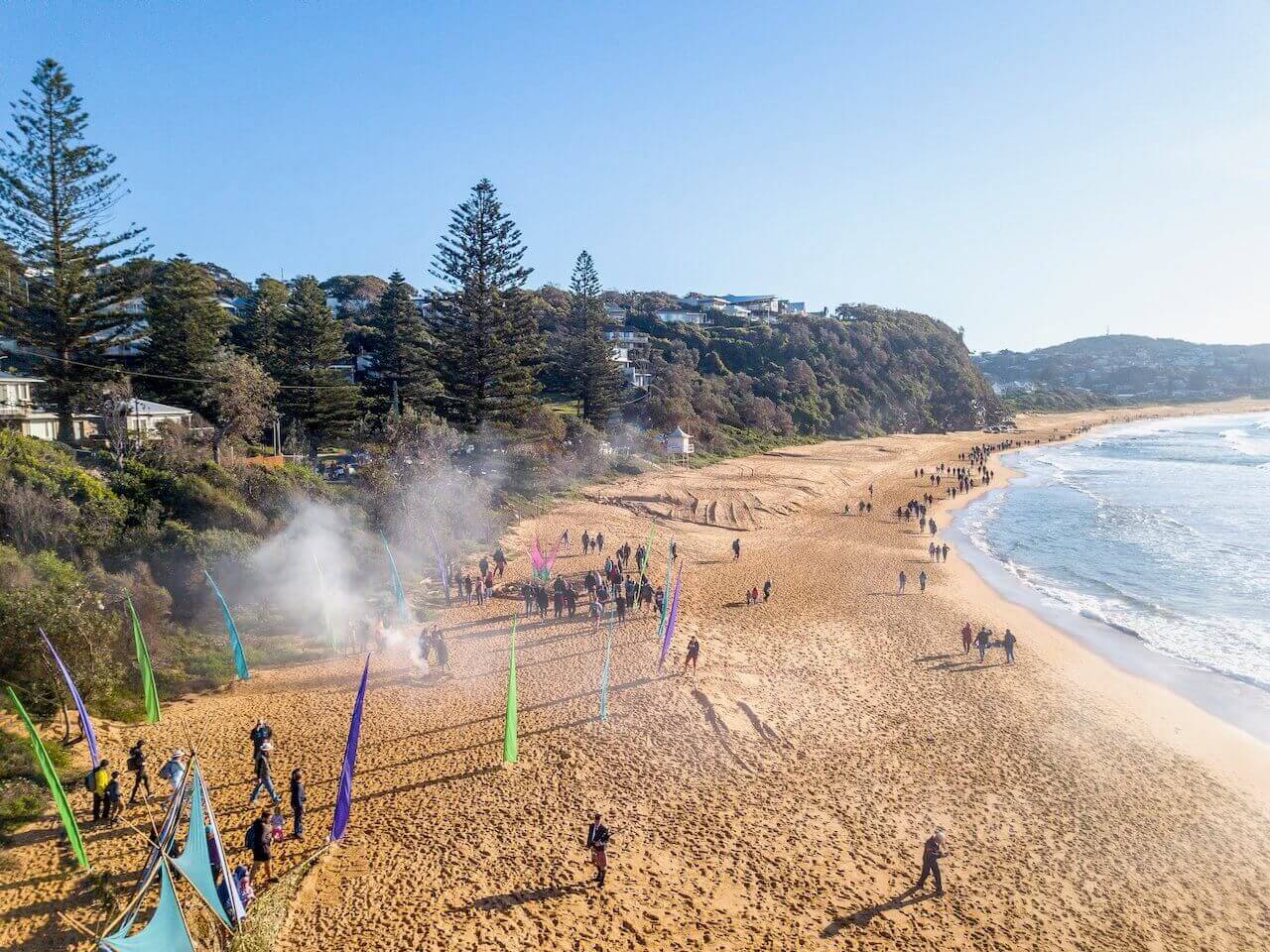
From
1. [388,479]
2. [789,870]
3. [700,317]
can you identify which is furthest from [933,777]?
[700,317]

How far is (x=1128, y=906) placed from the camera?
9.16 meters

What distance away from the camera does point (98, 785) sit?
887 cm

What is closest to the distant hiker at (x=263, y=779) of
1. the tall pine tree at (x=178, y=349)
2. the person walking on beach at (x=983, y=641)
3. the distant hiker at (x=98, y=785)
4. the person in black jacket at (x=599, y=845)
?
the distant hiker at (x=98, y=785)

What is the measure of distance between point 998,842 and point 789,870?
341 centimetres

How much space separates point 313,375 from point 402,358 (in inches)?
224

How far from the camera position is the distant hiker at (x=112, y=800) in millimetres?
8922

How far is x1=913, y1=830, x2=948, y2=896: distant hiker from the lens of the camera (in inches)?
354

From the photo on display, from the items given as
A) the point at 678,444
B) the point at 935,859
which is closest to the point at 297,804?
the point at 935,859

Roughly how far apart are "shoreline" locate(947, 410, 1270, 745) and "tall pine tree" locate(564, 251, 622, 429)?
2468 centimetres

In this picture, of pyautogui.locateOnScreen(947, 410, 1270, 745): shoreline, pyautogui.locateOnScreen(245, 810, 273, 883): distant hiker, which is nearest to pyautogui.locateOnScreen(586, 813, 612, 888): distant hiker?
pyautogui.locateOnScreen(245, 810, 273, 883): distant hiker

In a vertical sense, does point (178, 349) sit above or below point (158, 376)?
above

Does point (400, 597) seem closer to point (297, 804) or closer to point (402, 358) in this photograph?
point (297, 804)

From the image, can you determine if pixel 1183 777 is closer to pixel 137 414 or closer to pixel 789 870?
pixel 789 870

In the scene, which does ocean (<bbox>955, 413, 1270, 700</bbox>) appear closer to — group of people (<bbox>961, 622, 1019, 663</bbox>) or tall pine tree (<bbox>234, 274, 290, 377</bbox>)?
group of people (<bbox>961, 622, 1019, 663</bbox>)
